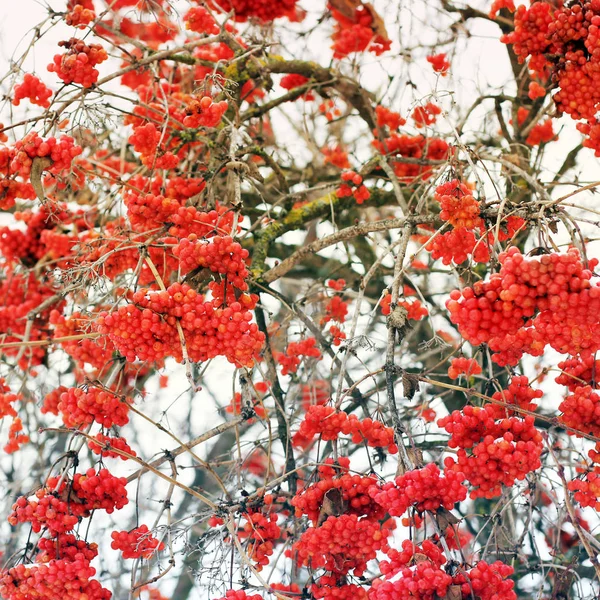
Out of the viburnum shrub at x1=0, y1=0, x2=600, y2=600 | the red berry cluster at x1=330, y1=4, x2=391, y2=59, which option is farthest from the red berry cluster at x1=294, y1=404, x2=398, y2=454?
the red berry cluster at x1=330, y1=4, x2=391, y2=59

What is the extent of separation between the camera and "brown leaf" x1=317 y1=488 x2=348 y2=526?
175 cm

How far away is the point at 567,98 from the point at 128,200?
1.32 meters

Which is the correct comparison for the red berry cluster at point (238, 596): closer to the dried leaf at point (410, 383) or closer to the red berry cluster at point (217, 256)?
the dried leaf at point (410, 383)

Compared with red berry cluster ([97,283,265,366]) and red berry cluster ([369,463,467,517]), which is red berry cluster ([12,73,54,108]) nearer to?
red berry cluster ([97,283,265,366])

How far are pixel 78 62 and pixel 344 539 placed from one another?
1.51m

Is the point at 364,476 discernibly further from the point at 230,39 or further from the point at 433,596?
the point at 230,39

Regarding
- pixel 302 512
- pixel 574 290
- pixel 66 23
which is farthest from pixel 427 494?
pixel 66 23

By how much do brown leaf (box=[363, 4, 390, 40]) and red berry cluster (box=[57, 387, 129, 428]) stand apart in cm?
214

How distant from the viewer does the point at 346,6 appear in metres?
3.30

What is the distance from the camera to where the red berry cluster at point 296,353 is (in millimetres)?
2855

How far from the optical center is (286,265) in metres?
2.59

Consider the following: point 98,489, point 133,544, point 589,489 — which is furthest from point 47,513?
point 589,489

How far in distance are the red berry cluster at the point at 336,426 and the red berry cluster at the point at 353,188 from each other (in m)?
1.26

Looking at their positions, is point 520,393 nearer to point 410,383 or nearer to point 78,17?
point 410,383
